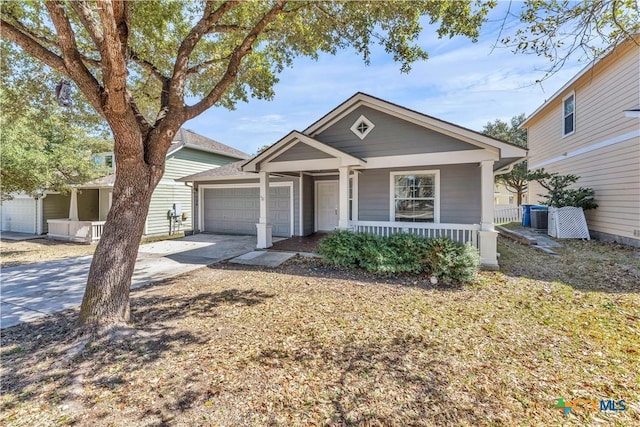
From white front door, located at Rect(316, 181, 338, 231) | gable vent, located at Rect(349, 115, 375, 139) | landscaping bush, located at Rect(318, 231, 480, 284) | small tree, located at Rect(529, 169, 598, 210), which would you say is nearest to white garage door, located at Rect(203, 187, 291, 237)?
white front door, located at Rect(316, 181, 338, 231)

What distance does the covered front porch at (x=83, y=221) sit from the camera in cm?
1309

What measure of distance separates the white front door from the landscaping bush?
4.97m

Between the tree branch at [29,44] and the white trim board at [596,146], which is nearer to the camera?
the tree branch at [29,44]

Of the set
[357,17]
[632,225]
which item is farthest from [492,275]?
[357,17]

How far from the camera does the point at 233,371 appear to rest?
312 cm

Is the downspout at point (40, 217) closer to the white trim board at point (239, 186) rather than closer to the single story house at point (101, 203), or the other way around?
the single story house at point (101, 203)

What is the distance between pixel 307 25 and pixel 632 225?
11.1m

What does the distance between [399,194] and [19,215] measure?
2270 cm

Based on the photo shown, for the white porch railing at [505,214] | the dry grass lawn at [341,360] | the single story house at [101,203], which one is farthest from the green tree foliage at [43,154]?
the white porch railing at [505,214]

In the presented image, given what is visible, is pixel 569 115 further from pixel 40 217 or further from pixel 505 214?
pixel 40 217

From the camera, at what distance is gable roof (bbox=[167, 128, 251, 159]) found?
15531mm

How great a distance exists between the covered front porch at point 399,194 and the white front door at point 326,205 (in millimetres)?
2587

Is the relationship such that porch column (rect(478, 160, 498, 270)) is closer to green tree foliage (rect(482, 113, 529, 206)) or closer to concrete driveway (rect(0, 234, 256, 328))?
concrete driveway (rect(0, 234, 256, 328))

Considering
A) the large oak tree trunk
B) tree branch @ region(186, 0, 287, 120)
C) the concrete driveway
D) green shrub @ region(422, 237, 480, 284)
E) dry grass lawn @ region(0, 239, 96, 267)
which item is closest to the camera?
the large oak tree trunk
